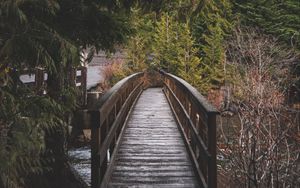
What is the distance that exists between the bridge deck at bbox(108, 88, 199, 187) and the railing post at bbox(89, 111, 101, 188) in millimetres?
876

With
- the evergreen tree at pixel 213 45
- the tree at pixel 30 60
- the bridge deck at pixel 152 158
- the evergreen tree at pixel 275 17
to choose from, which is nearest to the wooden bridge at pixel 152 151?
the bridge deck at pixel 152 158

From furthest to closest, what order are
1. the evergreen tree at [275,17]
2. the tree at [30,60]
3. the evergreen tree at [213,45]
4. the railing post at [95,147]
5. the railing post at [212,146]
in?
the evergreen tree at [213,45] → the evergreen tree at [275,17] → the railing post at [212,146] → the railing post at [95,147] → the tree at [30,60]

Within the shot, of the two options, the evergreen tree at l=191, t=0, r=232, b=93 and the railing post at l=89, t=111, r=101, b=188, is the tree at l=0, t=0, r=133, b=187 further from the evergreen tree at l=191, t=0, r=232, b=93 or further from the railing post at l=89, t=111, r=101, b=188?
the evergreen tree at l=191, t=0, r=232, b=93

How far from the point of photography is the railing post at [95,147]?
5215 mm

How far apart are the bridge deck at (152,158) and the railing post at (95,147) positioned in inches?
34.5

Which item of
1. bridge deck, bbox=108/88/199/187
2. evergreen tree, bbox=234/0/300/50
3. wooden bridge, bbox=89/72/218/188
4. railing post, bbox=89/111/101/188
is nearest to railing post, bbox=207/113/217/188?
wooden bridge, bbox=89/72/218/188

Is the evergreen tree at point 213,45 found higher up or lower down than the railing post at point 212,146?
higher up

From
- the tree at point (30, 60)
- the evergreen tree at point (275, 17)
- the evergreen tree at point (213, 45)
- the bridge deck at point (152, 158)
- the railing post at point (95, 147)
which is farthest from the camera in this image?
the evergreen tree at point (213, 45)

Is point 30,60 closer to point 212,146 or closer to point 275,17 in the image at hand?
point 212,146

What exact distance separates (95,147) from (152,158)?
253cm

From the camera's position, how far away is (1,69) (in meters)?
4.67

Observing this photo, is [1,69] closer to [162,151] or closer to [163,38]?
[162,151]

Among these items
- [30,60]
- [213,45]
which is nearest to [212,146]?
[30,60]

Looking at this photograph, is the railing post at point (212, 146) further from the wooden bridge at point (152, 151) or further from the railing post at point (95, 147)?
the railing post at point (95, 147)
